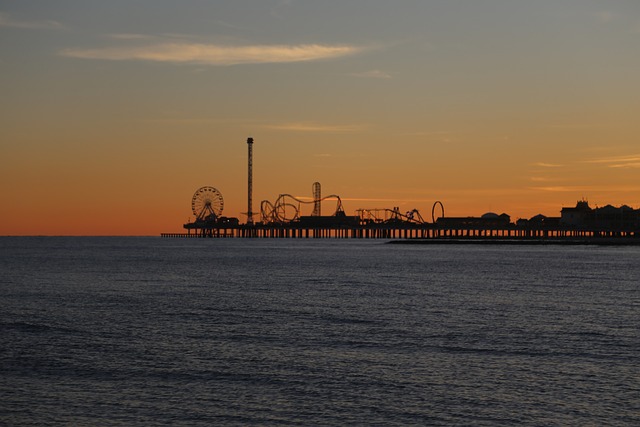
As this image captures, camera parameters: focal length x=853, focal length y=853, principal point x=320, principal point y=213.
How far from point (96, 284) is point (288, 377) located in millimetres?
54045

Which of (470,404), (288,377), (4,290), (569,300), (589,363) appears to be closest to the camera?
(470,404)

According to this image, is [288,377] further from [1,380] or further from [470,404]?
[1,380]

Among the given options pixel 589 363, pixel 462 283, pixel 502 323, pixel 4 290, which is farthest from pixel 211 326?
pixel 462 283

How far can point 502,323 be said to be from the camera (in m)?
46.9

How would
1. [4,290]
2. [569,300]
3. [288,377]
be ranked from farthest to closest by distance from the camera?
[4,290], [569,300], [288,377]

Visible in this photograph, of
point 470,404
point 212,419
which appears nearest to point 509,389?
point 470,404

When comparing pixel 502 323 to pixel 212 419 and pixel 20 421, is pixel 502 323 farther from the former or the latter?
pixel 20 421

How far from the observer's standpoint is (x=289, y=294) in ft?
222

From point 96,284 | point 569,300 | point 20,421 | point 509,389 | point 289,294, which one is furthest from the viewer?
point 96,284

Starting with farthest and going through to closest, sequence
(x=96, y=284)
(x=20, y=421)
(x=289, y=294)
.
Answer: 1. (x=96, y=284)
2. (x=289, y=294)
3. (x=20, y=421)

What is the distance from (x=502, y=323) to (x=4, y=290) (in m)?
44.9

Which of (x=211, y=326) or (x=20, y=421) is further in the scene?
(x=211, y=326)

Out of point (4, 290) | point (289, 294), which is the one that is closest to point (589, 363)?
point (289, 294)

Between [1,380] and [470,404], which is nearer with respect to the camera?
[470,404]
